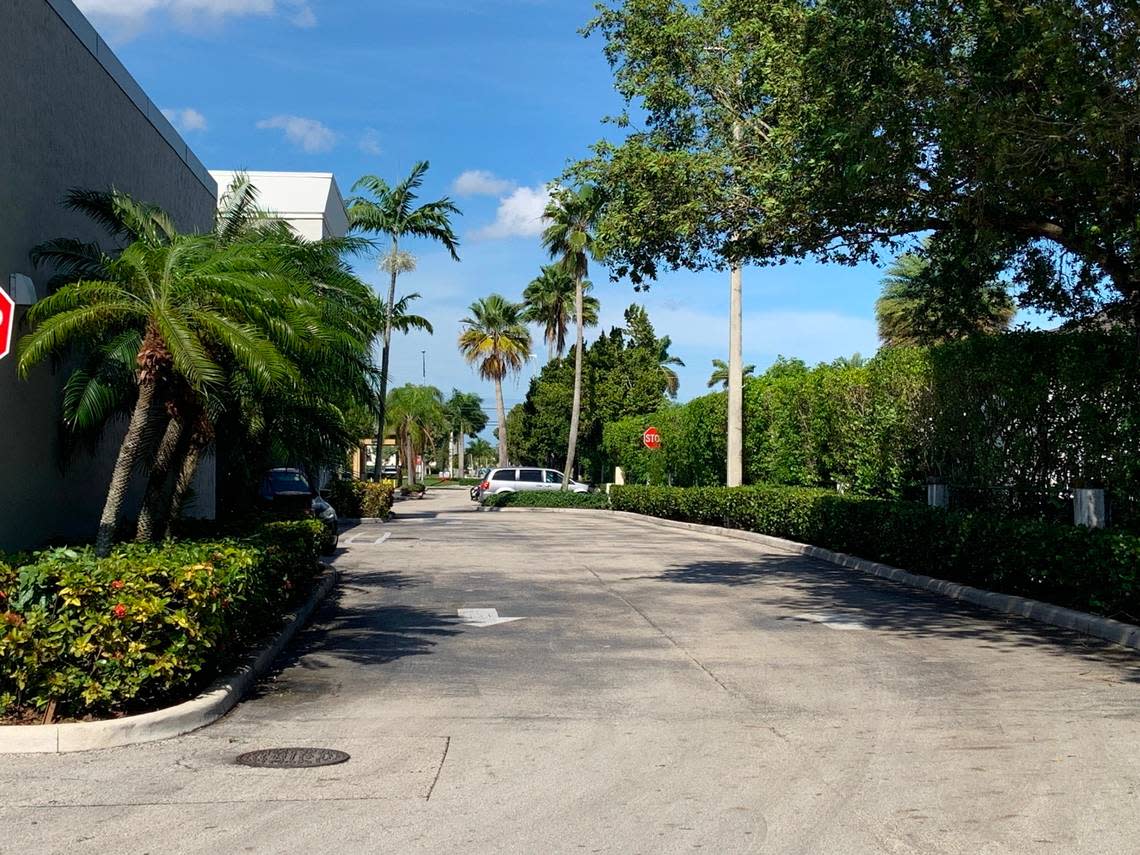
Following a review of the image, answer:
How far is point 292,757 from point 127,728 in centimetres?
114

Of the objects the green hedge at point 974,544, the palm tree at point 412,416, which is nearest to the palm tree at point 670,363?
the palm tree at point 412,416

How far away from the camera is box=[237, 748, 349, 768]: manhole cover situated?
6.83 metres

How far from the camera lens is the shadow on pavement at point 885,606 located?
1121 centimetres

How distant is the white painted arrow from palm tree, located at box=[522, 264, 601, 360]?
155 feet

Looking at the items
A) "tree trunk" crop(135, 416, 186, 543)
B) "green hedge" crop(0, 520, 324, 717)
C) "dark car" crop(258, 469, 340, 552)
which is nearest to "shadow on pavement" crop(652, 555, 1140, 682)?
"tree trunk" crop(135, 416, 186, 543)

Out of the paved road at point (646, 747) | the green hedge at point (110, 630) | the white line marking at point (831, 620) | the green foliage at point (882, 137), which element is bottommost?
the paved road at point (646, 747)

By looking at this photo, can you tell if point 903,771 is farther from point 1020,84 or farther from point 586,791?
point 1020,84

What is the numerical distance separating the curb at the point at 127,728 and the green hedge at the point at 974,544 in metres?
8.54

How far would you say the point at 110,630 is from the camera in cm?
749

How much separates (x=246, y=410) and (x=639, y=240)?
18.1 feet

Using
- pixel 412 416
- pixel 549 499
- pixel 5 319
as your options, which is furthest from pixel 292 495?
pixel 412 416

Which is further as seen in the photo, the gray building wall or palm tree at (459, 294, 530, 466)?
palm tree at (459, 294, 530, 466)

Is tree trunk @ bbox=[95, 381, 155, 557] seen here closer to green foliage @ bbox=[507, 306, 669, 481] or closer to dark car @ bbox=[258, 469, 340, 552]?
dark car @ bbox=[258, 469, 340, 552]

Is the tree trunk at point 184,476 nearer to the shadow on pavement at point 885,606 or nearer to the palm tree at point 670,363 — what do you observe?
the shadow on pavement at point 885,606
